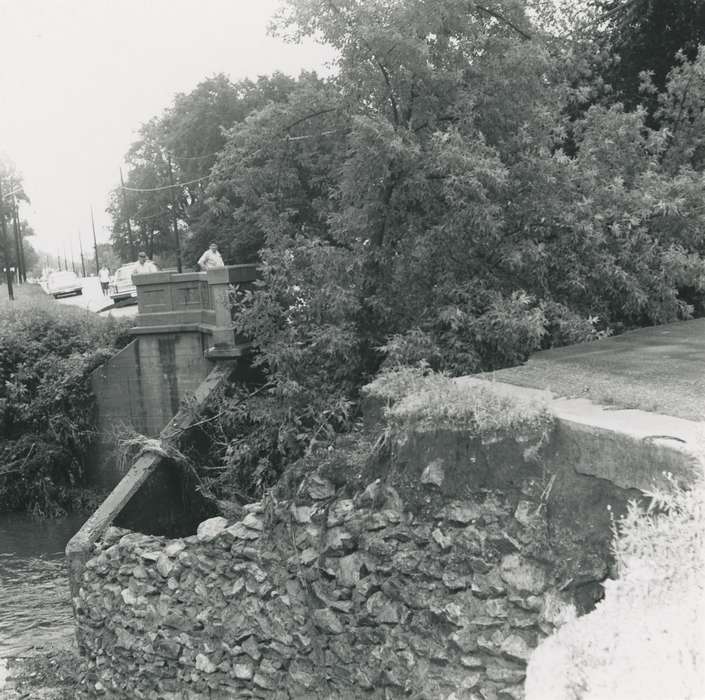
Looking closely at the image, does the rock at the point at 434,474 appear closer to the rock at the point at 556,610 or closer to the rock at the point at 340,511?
the rock at the point at 340,511

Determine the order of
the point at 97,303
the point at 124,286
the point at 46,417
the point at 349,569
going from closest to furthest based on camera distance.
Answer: the point at 349,569, the point at 46,417, the point at 124,286, the point at 97,303

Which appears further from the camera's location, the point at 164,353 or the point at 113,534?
the point at 164,353

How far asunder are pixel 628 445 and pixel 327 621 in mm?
3599

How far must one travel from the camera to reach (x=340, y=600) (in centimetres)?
756

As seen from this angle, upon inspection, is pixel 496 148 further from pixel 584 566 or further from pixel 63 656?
pixel 63 656

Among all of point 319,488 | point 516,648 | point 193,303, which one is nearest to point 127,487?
point 193,303

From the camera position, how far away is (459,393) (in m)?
7.34

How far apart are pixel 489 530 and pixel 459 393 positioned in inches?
55.3

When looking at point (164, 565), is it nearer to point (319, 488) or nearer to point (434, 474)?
point (319, 488)

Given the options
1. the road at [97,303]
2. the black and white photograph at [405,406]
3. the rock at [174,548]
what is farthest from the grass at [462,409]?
the road at [97,303]

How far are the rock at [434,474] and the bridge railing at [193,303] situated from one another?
8566mm

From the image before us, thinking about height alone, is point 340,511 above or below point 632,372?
below

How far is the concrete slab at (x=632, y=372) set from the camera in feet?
22.6

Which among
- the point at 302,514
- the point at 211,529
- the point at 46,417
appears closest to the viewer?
the point at 302,514
